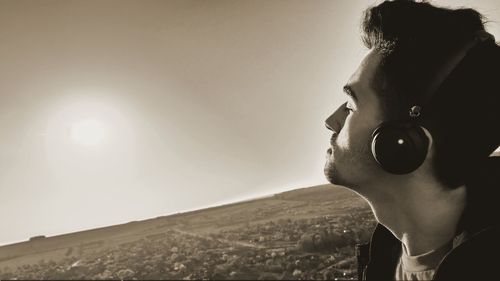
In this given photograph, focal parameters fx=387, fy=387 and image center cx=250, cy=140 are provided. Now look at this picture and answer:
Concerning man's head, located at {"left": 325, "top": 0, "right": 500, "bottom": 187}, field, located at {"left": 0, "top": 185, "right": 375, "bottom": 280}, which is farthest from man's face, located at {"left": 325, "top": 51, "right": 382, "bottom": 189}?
field, located at {"left": 0, "top": 185, "right": 375, "bottom": 280}

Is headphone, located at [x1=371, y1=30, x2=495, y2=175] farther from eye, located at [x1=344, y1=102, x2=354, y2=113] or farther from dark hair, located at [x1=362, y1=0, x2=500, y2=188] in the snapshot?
eye, located at [x1=344, y1=102, x2=354, y2=113]

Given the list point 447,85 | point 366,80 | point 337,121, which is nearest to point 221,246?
point 337,121

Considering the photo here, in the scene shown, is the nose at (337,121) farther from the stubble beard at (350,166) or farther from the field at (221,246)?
the field at (221,246)

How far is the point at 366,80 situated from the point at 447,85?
159mm

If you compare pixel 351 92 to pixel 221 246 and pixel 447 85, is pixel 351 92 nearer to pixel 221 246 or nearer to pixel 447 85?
pixel 447 85

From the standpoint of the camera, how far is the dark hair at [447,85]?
687mm

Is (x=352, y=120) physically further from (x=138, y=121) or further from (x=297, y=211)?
(x=297, y=211)

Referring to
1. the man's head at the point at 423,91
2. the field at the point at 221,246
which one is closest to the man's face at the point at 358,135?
the man's head at the point at 423,91

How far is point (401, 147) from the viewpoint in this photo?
68 centimetres

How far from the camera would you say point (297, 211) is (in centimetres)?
222

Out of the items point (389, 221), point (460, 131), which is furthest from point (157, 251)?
point (460, 131)

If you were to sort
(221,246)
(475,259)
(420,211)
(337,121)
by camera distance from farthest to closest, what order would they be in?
1. (221,246)
2. (337,121)
3. (420,211)
4. (475,259)

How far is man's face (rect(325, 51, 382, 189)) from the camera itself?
2.58 feet

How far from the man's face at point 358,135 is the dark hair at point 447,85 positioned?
21mm
